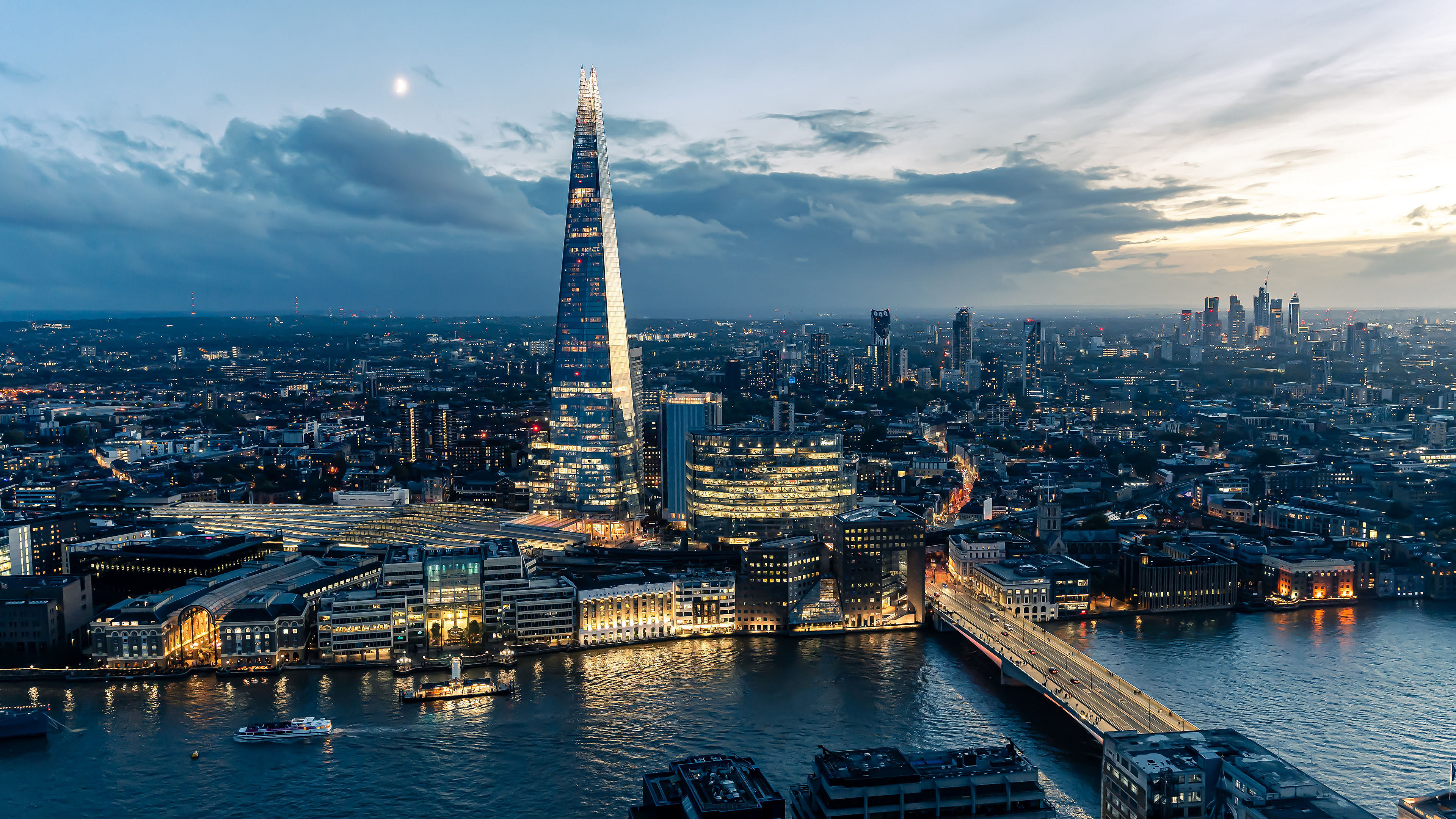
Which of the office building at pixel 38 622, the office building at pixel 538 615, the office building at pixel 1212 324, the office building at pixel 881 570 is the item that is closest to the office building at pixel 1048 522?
the office building at pixel 881 570

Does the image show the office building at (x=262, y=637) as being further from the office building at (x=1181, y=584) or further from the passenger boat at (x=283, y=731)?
the office building at (x=1181, y=584)

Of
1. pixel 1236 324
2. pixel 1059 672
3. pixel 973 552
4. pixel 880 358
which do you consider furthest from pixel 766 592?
pixel 1236 324

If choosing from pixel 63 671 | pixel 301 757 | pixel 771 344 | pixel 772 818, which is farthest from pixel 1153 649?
pixel 771 344

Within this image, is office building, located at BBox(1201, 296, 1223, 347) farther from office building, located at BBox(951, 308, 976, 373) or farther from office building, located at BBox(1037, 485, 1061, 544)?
office building, located at BBox(1037, 485, 1061, 544)

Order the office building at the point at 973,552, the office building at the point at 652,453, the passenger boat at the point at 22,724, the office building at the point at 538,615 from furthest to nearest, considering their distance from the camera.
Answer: the office building at the point at 652,453 < the office building at the point at 973,552 < the office building at the point at 538,615 < the passenger boat at the point at 22,724

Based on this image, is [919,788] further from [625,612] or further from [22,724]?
[22,724]

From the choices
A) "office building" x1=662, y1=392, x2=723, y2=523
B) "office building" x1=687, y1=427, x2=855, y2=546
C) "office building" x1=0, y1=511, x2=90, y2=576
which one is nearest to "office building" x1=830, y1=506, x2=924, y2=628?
"office building" x1=687, y1=427, x2=855, y2=546
